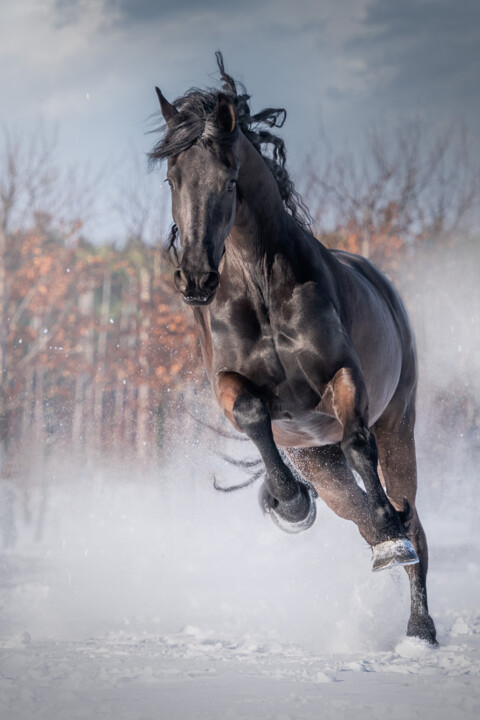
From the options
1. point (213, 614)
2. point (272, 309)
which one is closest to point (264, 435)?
point (272, 309)

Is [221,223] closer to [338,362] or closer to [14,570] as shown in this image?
[338,362]

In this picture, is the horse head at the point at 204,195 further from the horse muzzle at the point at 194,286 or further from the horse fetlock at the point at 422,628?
the horse fetlock at the point at 422,628

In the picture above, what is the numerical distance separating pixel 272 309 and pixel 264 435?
549mm

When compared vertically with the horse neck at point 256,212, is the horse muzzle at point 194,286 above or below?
below

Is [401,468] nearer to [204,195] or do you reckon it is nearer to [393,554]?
[393,554]

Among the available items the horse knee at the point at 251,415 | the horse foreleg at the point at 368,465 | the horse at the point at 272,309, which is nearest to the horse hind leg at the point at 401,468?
the horse at the point at 272,309

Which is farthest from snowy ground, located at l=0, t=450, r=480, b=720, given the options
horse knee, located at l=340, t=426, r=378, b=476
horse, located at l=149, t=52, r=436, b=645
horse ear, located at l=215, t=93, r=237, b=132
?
horse ear, located at l=215, t=93, r=237, b=132

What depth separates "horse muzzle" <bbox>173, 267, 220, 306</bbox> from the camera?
2.71 metres

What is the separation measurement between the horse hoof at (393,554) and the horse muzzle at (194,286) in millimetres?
1139

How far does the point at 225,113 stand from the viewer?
298 cm

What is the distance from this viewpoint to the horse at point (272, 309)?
290cm

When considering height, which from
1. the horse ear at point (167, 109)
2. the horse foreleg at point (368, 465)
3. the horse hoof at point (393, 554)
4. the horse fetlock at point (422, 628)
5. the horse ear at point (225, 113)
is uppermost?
the horse ear at point (167, 109)

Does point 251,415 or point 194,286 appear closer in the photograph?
point 194,286

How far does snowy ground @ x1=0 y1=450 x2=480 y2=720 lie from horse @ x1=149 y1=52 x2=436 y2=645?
22.1 inches
